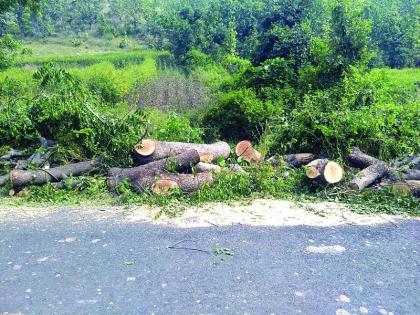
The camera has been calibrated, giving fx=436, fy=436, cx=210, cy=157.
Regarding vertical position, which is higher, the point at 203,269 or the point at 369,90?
the point at 369,90

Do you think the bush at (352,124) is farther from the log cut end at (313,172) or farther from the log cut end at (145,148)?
the log cut end at (145,148)

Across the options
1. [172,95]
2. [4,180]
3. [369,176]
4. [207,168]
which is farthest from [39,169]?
[172,95]

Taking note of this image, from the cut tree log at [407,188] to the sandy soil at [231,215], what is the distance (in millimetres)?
759

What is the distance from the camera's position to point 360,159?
7453mm

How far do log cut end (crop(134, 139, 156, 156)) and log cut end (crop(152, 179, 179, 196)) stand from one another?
2.86 ft

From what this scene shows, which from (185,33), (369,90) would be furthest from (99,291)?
(185,33)

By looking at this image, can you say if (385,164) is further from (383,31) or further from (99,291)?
(383,31)

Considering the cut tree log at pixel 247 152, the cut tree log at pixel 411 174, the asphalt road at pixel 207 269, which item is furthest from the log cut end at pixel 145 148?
the cut tree log at pixel 411 174

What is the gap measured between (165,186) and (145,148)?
108cm

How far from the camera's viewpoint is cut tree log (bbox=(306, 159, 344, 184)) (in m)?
6.78

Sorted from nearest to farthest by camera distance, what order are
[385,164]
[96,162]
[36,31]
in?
[385,164] < [96,162] < [36,31]

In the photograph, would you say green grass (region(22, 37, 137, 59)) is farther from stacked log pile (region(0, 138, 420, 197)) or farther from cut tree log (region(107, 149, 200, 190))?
cut tree log (region(107, 149, 200, 190))

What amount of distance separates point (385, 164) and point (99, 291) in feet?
16.8

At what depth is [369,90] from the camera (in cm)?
881
